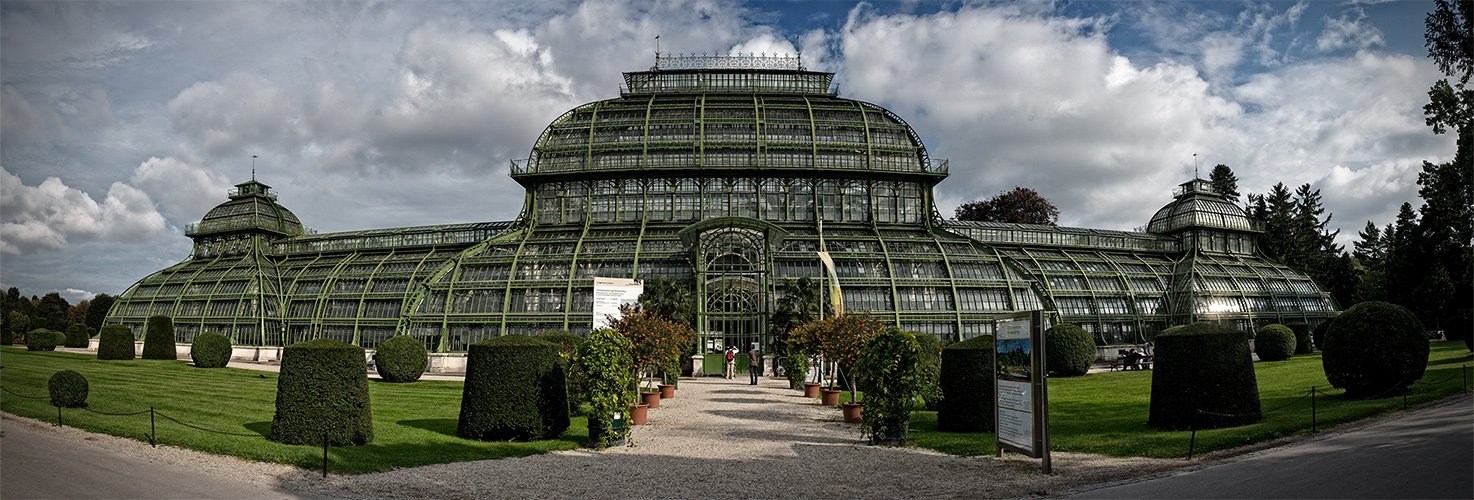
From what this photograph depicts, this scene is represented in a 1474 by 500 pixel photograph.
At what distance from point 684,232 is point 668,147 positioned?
1120 centimetres

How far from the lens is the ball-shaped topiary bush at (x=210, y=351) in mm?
43812

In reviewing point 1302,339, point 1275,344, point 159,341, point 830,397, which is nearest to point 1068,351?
point 1275,344

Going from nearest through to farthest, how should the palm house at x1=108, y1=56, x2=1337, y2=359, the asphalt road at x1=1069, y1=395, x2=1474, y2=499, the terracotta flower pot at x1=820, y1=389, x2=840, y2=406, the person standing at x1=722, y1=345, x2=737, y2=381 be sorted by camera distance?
the asphalt road at x1=1069, y1=395, x2=1474, y2=499 < the terracotta flower pot at x1=820, y1=389, x2=840, y2=406 < the person standing at x1=722, y1=345, x2=737, y2=381 < the palm house at x1=108, y1=56, x2=1337, y2=359

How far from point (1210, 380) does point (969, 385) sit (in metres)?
5.70

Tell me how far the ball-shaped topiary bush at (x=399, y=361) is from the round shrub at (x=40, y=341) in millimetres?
28302

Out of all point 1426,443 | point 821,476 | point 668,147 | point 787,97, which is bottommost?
point 821,476

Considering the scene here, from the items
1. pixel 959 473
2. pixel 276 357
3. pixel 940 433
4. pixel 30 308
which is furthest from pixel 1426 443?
pixel 30 308

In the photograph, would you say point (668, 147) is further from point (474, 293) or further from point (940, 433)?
point (940, 433)

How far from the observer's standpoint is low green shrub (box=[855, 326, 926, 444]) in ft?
67.9

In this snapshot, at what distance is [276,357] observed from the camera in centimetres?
5488

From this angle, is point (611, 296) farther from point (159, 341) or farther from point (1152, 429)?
point (159, 341)

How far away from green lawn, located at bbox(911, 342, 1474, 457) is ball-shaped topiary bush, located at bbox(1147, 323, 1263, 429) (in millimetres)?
430

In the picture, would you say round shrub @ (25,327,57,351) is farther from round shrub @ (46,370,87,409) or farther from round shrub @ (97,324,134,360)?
round shrub @ (46,370,87,409)

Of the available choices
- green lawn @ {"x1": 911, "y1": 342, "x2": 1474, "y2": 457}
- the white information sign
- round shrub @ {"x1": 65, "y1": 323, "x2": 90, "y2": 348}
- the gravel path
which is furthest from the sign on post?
round shrub @ {"x1": 65, "y1": 323, "x2": 90, "y2": 348}
